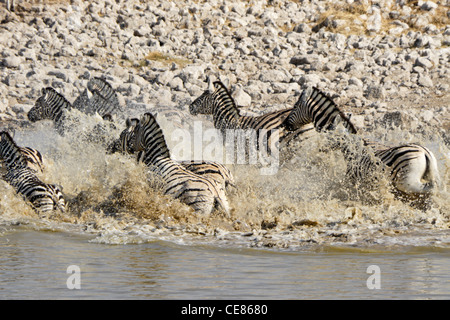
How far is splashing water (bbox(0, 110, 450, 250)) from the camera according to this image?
8.63 meters

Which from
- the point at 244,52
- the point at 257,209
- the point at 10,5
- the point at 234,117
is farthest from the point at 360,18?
the point at 257,209

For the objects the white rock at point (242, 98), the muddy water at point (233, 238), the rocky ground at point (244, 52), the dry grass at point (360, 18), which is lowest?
the muddy water at point (233, 238)

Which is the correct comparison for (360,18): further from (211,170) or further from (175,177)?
(175,177)

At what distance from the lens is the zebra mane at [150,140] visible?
9961 mm

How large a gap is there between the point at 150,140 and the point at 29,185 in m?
1.50

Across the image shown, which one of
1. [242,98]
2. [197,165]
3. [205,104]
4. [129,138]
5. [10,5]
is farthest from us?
[10,5]

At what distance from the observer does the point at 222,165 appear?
10680 millimetres

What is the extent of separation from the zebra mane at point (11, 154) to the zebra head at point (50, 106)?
3.60 m

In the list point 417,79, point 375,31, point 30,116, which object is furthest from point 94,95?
point 375,31

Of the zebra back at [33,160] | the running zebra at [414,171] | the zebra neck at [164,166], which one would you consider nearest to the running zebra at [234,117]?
the running zebra at [414,171]

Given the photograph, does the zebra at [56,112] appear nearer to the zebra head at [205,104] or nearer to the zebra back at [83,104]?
the zebra back at [83,104]

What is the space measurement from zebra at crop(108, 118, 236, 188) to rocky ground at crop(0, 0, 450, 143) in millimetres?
7183

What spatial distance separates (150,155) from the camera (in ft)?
32.9
